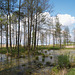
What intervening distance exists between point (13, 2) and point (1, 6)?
8073 millimetres

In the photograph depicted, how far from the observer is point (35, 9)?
65.7ft

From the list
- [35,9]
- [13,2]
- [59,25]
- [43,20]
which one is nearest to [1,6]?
[13,2]

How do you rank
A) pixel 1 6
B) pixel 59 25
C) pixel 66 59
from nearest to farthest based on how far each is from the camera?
pixel 66 59, pixel 1 6, pixel 59 25

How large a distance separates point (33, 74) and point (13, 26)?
30.0 meters

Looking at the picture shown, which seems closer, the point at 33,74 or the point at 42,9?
the point at 33,74

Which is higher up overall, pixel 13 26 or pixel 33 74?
pixel 13 26

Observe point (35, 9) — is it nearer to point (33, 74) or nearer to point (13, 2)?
point (13, 2)

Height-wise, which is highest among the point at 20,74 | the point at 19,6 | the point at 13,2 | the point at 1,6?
the point at 13,2

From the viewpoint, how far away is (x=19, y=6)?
16.4m

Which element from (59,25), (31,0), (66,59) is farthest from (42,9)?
(59,25)

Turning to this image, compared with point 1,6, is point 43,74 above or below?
below

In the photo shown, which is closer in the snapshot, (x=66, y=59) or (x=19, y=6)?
(x=66, y=59)

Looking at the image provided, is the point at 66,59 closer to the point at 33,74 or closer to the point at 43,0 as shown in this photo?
the point at 33,74

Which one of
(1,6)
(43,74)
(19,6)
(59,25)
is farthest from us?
(59,25)
